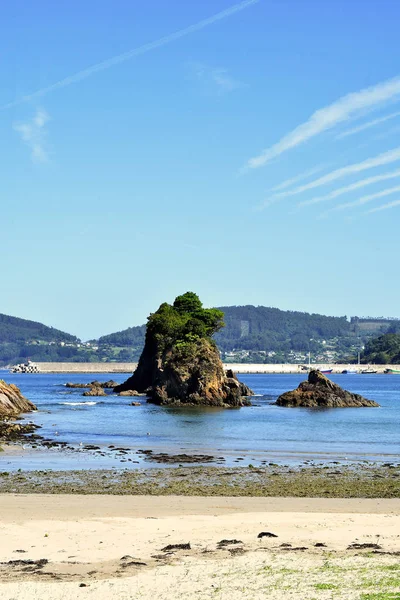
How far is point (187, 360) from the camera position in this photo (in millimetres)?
104375

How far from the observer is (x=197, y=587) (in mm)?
16781

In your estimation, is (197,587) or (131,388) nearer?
(197,587)

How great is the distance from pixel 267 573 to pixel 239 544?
3.37m

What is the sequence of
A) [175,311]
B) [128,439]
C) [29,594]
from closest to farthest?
1. [29,594]
2. [128,439]
3. [175,311]

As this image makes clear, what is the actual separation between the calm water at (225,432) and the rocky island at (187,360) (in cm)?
762

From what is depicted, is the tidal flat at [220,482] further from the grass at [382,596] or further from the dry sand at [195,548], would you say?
the grass at [382,596]

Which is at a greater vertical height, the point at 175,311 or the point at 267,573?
the point at 175,311

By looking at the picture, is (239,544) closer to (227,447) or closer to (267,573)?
(267,573)

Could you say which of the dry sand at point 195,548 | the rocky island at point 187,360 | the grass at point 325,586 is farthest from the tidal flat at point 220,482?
the rocky island at point 187,360

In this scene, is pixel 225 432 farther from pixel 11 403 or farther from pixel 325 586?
pixel 325 586

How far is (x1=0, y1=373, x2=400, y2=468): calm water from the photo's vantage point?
46.3 metres

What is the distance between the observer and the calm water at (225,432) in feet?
152

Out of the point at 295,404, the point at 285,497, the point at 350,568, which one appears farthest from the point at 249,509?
the point at 295,404

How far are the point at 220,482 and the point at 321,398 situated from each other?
2598 inches
